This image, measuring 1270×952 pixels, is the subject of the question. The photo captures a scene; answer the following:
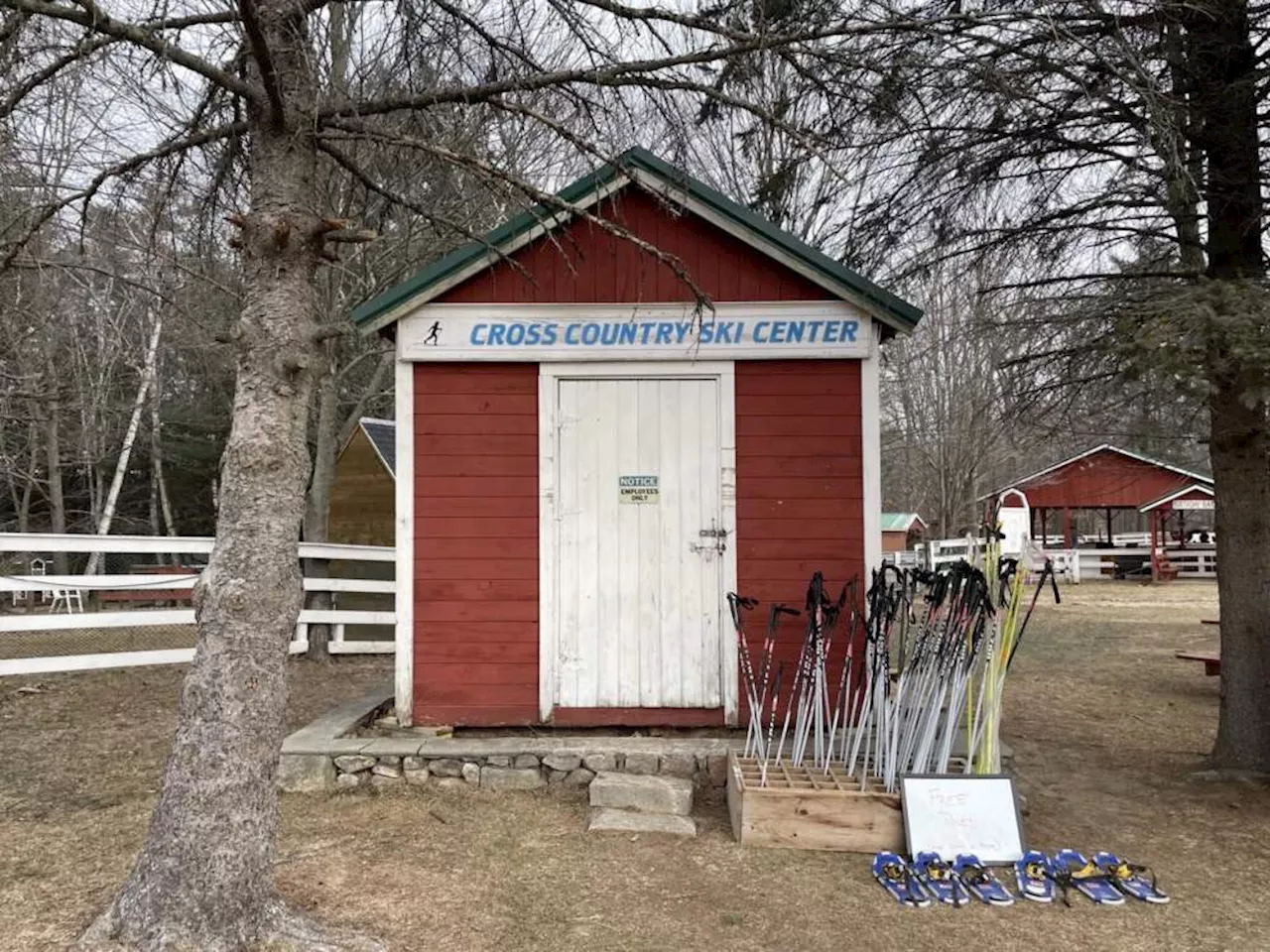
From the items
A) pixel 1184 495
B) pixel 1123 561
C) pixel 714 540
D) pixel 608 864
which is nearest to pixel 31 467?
pixel 714 540

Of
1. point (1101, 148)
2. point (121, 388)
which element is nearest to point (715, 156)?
point (1101, 148)

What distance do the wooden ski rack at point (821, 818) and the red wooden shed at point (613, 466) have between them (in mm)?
1173

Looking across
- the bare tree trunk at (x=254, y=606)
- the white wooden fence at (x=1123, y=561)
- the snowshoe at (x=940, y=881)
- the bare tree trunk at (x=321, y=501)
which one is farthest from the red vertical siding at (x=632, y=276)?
the white wooden fence at (x=1123, y=561)

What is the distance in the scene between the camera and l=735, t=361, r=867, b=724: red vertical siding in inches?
218

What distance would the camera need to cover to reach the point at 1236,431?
16.5 ft

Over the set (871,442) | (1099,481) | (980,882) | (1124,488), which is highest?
(1099,481)

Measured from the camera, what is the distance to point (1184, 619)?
49.0 feet

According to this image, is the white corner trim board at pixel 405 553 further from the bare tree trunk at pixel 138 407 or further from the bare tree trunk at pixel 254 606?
the bare tree trunk at pixel 138 407

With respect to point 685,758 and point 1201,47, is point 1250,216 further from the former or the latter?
point 685,758

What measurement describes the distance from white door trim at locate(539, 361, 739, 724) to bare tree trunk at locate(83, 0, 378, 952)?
2237mm

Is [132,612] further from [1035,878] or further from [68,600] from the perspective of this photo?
[1035,878]

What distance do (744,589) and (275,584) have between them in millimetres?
2951

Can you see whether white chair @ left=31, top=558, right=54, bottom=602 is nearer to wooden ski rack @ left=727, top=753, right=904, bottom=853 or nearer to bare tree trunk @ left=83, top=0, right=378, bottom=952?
bare tree trunk @ left=83, top=0, right=378, bottom=952

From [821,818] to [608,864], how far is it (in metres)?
0.96
